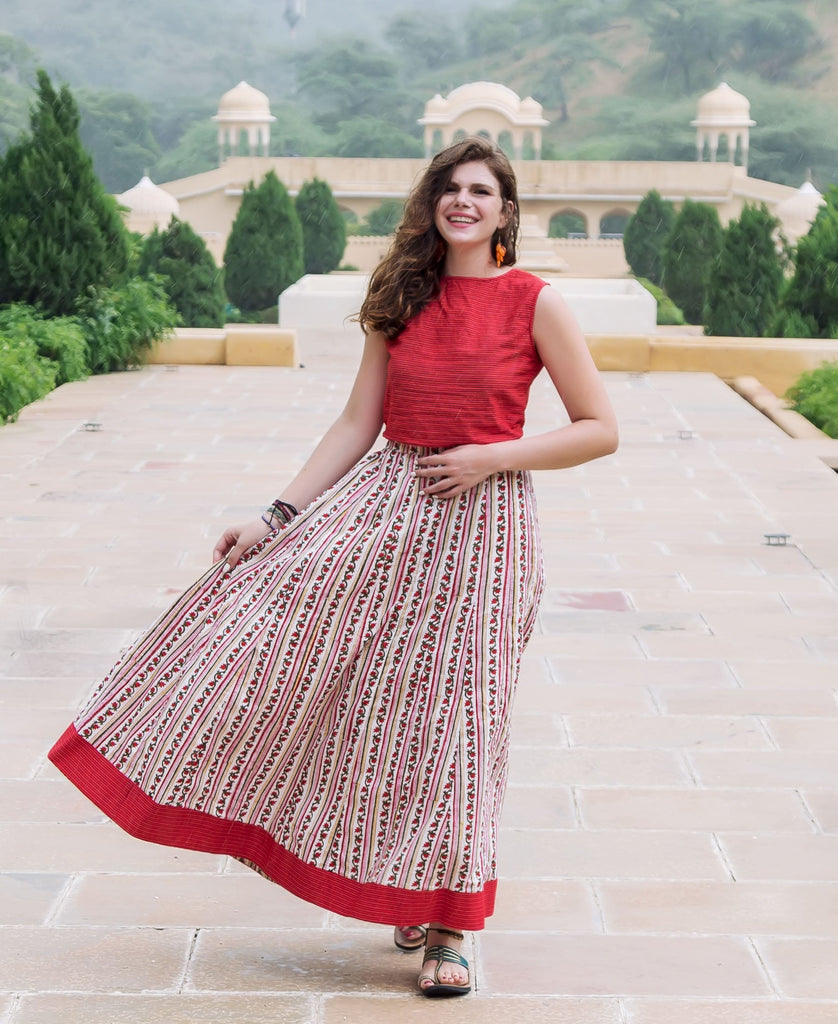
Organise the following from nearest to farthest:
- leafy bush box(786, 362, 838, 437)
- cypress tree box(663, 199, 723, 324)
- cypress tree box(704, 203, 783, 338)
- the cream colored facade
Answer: leafy bush box(786, 362, 838, 437) < cypress tree box(704, 203, 783, 338) < cypress tree box(663, 199, 723, 324) < the cream colored facade

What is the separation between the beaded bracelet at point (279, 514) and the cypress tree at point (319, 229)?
91.8ft

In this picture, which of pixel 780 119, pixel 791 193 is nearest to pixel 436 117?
pixel 791 193

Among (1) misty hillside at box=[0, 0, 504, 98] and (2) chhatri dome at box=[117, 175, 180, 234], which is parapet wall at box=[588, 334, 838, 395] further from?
(1) misty hillside at box=[0, 0, 504, 98]

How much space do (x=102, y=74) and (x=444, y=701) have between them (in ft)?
247

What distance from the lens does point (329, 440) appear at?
2354mm

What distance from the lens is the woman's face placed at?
218 cm

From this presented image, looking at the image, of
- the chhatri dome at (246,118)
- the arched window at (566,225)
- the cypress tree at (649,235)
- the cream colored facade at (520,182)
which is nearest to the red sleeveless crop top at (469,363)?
Answer: the cypress tree at (649,235)

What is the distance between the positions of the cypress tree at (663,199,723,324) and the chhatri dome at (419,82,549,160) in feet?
56.4

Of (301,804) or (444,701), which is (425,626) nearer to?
(444,701)

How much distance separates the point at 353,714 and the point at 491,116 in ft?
135

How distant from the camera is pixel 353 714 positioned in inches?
85.1

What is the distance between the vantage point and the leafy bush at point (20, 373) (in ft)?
25.9

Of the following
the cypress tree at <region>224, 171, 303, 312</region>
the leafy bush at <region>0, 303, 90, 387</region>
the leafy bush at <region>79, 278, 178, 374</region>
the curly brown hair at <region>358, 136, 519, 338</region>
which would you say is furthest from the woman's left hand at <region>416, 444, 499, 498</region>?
the cypress tree at <region>224, 171, 303, 312</region>

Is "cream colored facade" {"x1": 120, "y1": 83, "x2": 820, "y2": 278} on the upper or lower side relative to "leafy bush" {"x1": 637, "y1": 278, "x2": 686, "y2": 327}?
upper
